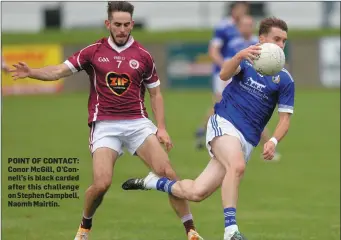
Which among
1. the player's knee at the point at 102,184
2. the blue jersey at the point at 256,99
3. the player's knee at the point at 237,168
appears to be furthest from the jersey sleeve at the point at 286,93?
the player's knee at the point at 102,184

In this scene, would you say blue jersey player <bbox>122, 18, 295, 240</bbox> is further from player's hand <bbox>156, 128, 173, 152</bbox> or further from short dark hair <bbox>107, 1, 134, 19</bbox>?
short dark hair <bbox>107, 1, 134, 19</bbox>

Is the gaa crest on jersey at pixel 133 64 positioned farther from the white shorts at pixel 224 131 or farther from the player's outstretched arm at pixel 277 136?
the player's outstretched arm at pixel 277 136

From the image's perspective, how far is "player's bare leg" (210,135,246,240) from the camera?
9.09 meters

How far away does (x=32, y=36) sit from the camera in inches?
1538

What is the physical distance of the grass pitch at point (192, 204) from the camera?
36.6 ft

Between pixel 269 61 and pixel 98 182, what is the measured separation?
2093 millimetres

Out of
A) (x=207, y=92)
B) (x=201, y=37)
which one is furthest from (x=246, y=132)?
(x=201, y=37)

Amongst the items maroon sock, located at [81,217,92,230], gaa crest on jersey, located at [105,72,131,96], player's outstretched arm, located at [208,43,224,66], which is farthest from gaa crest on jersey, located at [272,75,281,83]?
player's outstretched arm, located at [208,43,224,66]

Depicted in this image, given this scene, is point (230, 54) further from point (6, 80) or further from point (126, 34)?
point (6, 80)

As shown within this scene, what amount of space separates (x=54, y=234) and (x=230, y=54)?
824cm

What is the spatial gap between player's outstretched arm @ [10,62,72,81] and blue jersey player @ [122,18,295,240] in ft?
4.92

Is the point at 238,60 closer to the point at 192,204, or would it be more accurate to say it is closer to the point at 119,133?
the point at 119,133

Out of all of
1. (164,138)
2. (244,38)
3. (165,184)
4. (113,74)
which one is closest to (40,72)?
(113,74)

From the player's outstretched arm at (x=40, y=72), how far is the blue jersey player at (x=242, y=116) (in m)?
1.50
